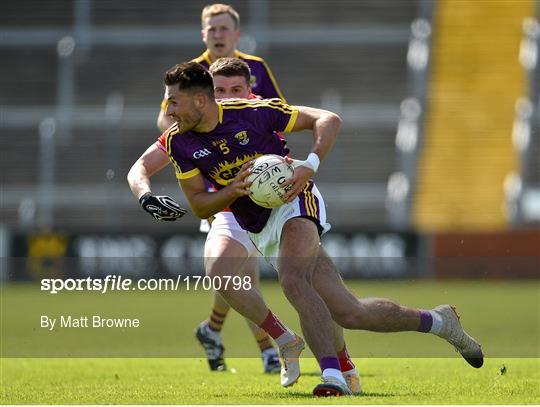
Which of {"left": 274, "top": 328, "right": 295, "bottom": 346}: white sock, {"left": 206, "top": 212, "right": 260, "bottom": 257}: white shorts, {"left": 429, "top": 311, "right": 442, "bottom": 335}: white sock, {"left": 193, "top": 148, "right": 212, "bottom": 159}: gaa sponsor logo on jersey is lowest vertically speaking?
{"left": 274, "top": 328, "right": 295, "bottom": 346}: white sock

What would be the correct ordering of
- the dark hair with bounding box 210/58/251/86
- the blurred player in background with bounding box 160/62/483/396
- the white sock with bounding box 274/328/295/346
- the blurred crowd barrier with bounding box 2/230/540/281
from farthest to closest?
the blurred crowd barrier with bounding box 2/230/540/281 < the dark hair with bounding box 210/58/251/86 < the white sock with bounding box 274/328/295/346 < the blurred player in background with bounding box 160/62/483/396

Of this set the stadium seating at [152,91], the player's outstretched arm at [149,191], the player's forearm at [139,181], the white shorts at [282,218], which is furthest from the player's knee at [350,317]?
the stadium seating at [152,91]

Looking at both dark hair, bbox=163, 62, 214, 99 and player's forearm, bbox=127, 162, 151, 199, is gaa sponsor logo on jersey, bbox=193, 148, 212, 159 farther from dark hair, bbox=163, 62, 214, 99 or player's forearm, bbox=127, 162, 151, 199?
player's forearm, bbox=127, 162, 151, 199

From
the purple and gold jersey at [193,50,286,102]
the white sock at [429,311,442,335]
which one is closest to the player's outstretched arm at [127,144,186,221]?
the purple and gold jersey at [193,50,286,102]

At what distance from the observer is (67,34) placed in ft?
82.4

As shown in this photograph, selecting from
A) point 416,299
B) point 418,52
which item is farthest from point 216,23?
point 418,52

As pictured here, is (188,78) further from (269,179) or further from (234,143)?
(269,179)

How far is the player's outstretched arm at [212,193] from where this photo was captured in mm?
6477

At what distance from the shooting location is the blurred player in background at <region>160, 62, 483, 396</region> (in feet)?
21.2

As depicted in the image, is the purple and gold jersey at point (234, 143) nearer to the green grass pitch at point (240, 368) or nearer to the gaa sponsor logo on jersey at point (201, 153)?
the gaa sponsor logo on jersey at point (201, 153)

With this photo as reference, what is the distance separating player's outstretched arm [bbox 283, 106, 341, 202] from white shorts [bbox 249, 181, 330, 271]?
0.66 feet

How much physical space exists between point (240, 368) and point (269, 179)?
2.83 meters

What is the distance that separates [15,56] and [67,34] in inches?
56.3

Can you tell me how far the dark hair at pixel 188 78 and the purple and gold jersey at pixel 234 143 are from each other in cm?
23
